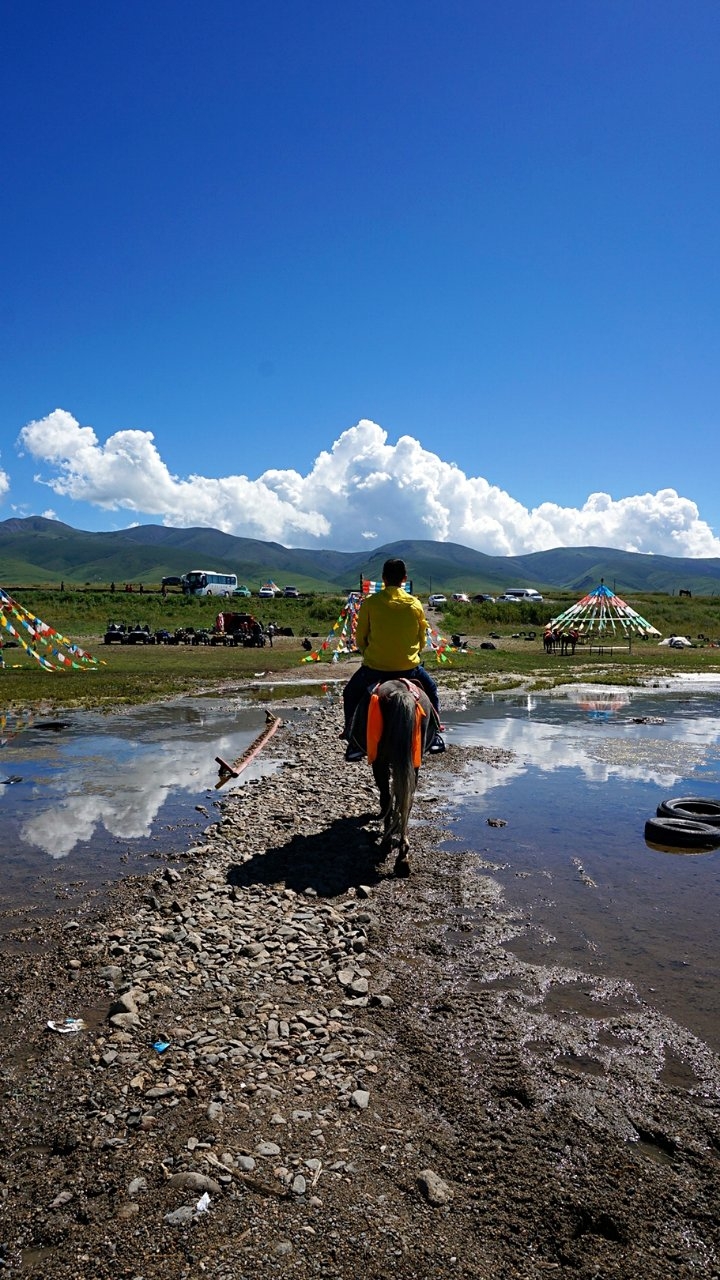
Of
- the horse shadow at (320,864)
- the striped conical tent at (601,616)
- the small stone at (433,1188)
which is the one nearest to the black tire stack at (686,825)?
the horse shadow at (320,864)

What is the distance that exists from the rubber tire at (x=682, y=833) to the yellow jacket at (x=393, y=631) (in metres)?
4.75

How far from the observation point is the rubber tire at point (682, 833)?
458 inches

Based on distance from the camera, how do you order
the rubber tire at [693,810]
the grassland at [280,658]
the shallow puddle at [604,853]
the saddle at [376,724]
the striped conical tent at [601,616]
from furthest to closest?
1. the striped conical tent at [601,616]
2. the grassland at [280,658]
3. the rubber tire at [693,810]
4. the saddle at [376,724]
5. the shallow puddle at [604,853]

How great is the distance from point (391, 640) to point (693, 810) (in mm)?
6485

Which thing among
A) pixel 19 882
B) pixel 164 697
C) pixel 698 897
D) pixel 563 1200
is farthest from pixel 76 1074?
pixel 164 697

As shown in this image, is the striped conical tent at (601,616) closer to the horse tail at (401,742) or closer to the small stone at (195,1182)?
the horse tail at (401,742)

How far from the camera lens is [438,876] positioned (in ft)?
33.0

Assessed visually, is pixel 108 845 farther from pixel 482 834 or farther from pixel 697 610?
pixel 697 610

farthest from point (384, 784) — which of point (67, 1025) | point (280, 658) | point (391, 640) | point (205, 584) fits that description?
point (205, 584)

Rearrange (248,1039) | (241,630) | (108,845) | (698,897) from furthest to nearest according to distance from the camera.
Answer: (241,630)
(108,845)
(698,897)
(248,1039)

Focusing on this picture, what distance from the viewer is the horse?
1006 cm

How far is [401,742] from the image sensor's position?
10.1 m

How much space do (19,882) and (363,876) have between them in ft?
14.7

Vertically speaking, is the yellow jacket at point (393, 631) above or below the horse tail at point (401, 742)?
above
